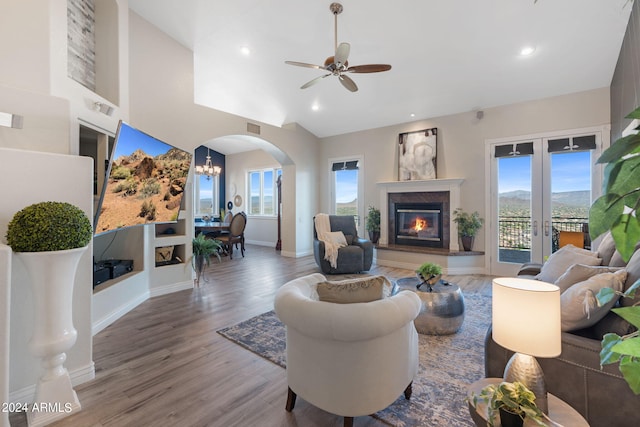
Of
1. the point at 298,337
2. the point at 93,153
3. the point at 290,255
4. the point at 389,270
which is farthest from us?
the point at 290,255

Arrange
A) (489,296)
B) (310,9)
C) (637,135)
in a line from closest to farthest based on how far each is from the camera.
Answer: (637,135) < (310,9) < (489,296)

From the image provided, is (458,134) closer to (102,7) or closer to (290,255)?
(290,255)

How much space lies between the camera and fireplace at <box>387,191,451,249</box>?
5641mm

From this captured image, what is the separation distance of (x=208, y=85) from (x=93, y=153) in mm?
2844

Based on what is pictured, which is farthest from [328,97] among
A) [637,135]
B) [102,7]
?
[637,135]

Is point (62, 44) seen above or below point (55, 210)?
above

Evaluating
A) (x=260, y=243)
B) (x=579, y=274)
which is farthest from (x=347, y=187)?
(x=579, y=274)

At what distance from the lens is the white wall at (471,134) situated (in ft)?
14.5

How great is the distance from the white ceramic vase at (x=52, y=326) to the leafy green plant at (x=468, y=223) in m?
5.48

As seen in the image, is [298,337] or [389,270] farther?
[389,270]

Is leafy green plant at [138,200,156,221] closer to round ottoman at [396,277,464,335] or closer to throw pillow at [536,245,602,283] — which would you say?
round ottoman at [396,277,464,335]

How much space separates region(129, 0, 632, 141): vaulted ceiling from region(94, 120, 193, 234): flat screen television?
6.22ft

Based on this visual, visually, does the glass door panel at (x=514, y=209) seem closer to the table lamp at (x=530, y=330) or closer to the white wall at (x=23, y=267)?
the table lamp at (x=530, y=330)

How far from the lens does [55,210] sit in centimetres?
175
